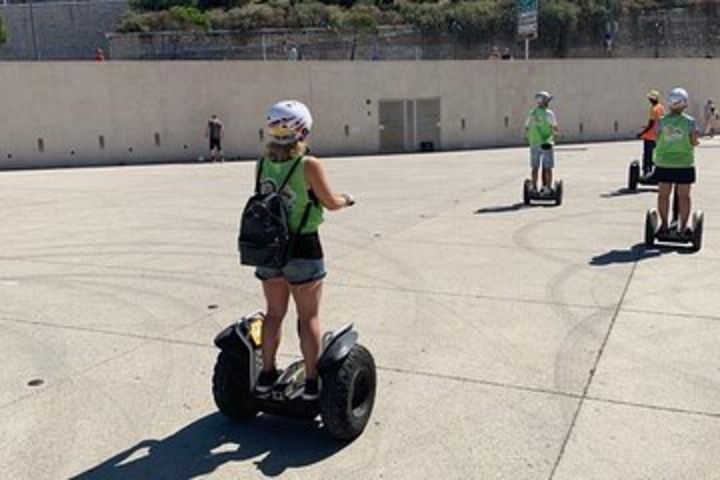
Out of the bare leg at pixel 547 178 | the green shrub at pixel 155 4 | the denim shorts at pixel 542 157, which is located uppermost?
the green shrub at pixel 155 4

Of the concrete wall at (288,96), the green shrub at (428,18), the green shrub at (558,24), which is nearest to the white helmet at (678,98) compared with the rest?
the concrete wall at (288,96)

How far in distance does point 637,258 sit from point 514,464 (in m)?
5.25

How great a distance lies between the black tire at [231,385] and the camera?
14.1ft

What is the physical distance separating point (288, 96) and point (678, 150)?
64.2 ft

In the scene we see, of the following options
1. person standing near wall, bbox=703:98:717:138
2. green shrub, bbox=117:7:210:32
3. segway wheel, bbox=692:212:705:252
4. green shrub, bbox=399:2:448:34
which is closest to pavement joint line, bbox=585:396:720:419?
segway wheel, bbox=692:212:705:252

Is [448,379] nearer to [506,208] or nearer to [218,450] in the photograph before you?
[218,450]

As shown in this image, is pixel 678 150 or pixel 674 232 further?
pixel 674 232

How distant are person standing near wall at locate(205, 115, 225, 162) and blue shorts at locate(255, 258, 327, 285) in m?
21.0

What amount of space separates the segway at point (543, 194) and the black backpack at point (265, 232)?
923cm

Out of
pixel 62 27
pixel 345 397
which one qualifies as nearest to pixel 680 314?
pixel 345 397

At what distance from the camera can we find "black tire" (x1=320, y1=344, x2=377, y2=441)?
13.2 ft

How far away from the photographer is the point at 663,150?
848cm

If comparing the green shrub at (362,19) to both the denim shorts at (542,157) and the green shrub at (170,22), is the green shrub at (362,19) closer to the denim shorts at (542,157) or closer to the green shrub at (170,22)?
the green shrub at (170,22)

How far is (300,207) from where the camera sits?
159 inches
